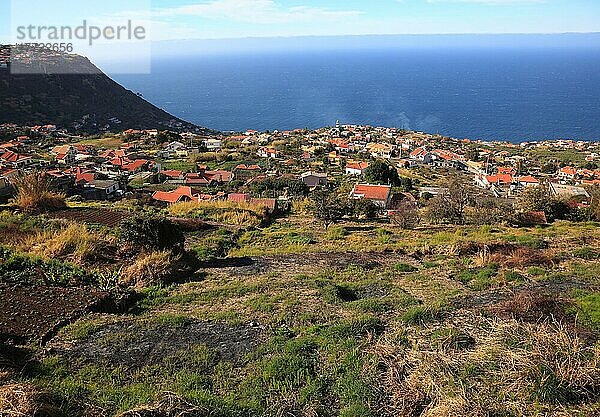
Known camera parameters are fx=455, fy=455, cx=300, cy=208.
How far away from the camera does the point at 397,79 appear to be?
7215 inches

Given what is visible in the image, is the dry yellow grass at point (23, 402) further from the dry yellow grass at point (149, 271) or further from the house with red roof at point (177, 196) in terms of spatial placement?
the house with red roof at point (177, 196)

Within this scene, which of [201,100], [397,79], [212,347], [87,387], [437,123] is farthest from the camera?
[397,79]

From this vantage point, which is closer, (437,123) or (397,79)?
(437,123)

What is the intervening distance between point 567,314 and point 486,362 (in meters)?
2.48

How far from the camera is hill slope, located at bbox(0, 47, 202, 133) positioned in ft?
207

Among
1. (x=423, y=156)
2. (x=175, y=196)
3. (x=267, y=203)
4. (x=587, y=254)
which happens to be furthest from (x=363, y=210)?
(x=423, y=156)

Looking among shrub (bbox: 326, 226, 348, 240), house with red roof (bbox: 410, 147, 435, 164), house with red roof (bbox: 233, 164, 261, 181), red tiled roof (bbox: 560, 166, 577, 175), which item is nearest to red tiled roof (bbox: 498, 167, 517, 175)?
red tiled roof (bbox: 560, 166, 577, 175)

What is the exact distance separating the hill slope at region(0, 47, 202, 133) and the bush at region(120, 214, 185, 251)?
5994 centimetres

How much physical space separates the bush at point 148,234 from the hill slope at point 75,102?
2360 inches

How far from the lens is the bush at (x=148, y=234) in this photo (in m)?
10.4

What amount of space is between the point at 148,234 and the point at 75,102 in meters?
70.5

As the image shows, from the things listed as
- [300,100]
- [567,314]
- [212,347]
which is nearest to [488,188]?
[567,314]

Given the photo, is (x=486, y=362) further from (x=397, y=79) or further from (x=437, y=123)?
(x=397, y=79)

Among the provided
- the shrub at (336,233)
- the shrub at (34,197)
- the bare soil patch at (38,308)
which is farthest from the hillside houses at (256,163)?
the bare soil patch at (38,308)
